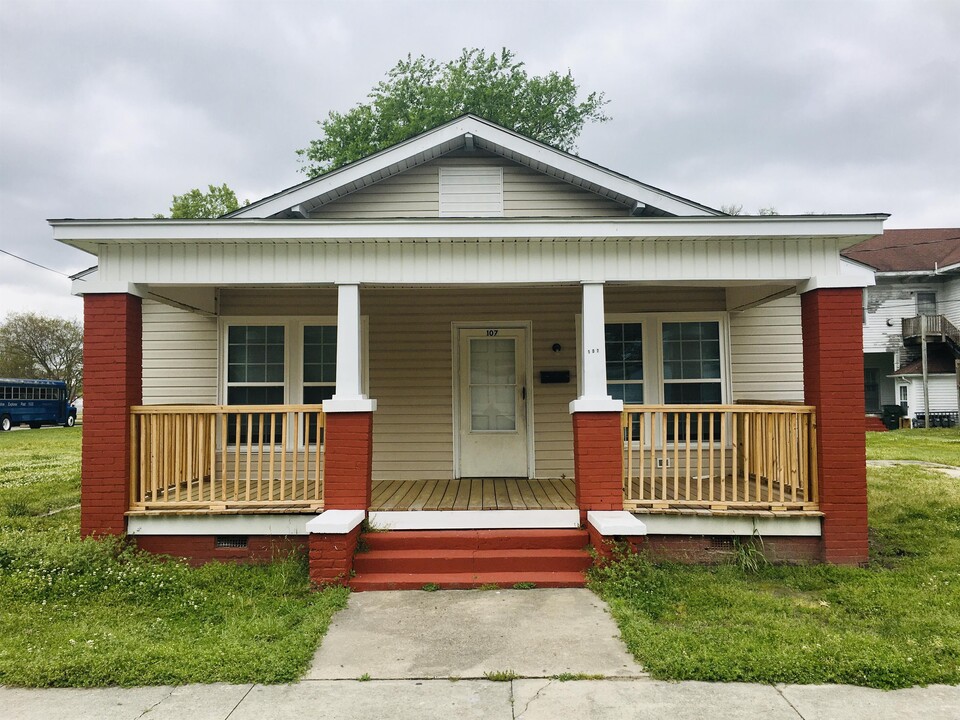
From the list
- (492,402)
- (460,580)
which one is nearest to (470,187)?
(492,402)

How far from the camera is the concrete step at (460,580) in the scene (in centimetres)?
519

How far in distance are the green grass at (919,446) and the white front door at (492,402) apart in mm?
10391

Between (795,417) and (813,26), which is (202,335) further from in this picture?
(813,26)

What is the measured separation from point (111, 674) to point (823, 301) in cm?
647

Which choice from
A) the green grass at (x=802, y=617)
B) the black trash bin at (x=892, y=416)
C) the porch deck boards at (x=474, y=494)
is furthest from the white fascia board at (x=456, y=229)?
the black trash bin at (x=892, y=416)

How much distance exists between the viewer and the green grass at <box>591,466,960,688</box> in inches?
143

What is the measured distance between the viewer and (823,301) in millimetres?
5824

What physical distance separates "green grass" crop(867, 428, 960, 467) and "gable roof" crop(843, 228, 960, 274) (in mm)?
7594

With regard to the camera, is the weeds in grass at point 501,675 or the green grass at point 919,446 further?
the green grass at point 919,446

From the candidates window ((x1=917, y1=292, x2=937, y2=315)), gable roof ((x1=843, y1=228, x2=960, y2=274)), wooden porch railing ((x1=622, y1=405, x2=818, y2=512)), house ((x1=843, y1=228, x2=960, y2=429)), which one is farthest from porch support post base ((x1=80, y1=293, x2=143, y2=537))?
window ((x1=917, y1=292, x2=937, y2=315))

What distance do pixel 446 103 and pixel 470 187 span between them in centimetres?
1985

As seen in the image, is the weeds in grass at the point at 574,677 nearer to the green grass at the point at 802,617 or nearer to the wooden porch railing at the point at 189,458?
the green grass at the point at 802,617

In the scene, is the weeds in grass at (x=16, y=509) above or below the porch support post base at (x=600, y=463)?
below

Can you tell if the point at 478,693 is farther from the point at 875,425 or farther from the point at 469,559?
the point at 875,425
